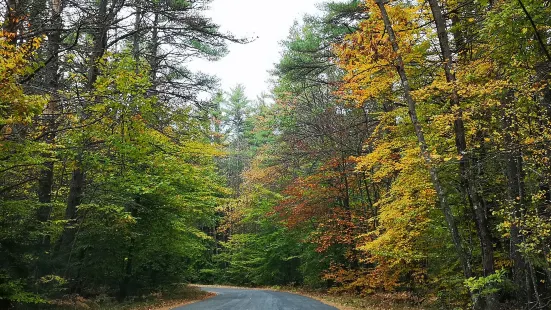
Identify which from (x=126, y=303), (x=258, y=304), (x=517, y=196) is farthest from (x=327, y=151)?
(x=517, y=196)

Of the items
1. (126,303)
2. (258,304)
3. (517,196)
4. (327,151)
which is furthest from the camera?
(327,151)

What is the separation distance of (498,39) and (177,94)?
9788 mm

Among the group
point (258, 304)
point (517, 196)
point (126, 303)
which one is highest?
point (517, 196)

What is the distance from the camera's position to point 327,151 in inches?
787

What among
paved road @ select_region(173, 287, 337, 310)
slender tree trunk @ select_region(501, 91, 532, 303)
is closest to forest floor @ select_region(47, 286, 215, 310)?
paved road @ select_region(173, 287, 337, 310)

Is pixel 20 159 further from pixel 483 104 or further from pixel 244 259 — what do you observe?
pixel 244 259

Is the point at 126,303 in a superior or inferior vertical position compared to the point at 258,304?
inferior

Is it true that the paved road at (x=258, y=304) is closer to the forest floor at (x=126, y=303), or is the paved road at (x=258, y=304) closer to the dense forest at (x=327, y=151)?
the forest floor at (x=126, y=303)

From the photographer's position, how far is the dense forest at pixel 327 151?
23.1ft

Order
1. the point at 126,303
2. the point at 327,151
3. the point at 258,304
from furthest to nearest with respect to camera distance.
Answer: the point at 327,151 < the point at 126,303 < the point at 258,304

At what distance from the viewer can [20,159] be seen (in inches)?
323

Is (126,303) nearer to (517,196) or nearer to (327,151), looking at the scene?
(327,151)

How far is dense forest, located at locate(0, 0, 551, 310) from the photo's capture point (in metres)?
7.03

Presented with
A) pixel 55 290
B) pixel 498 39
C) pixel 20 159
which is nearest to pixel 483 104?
pixel 498 39
